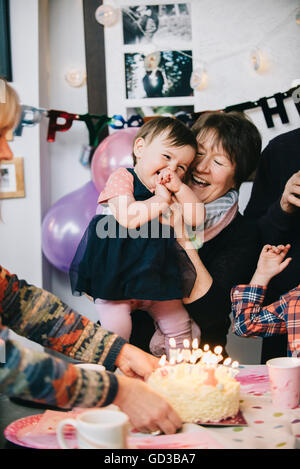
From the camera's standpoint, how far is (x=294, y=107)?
8.27ft

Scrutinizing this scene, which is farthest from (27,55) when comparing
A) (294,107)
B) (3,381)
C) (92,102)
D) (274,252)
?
(3,381)

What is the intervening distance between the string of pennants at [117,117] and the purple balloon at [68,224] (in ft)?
1.08

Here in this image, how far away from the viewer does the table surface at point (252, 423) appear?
81 centimetres

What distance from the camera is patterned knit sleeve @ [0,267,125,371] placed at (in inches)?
44.0

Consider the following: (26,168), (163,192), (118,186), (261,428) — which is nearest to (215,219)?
(163,192)

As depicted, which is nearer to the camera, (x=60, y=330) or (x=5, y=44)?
(x=60, y=330)

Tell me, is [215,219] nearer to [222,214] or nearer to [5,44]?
[222,214]

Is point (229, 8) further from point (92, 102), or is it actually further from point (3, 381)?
point (3, 381)

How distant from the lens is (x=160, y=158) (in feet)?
5.18

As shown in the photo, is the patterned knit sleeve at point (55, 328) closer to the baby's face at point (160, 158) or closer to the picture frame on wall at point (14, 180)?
the baby's face at point (160, 158)

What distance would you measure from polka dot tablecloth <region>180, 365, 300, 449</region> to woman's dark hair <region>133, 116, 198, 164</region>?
82cm

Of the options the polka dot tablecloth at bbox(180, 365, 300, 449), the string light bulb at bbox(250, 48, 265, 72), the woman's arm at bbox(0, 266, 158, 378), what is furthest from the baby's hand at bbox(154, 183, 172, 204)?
the string light bulb at bbox(250, 48, 265, 72)

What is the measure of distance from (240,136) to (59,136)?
5.14ft

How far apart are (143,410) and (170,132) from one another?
99 centimetres
